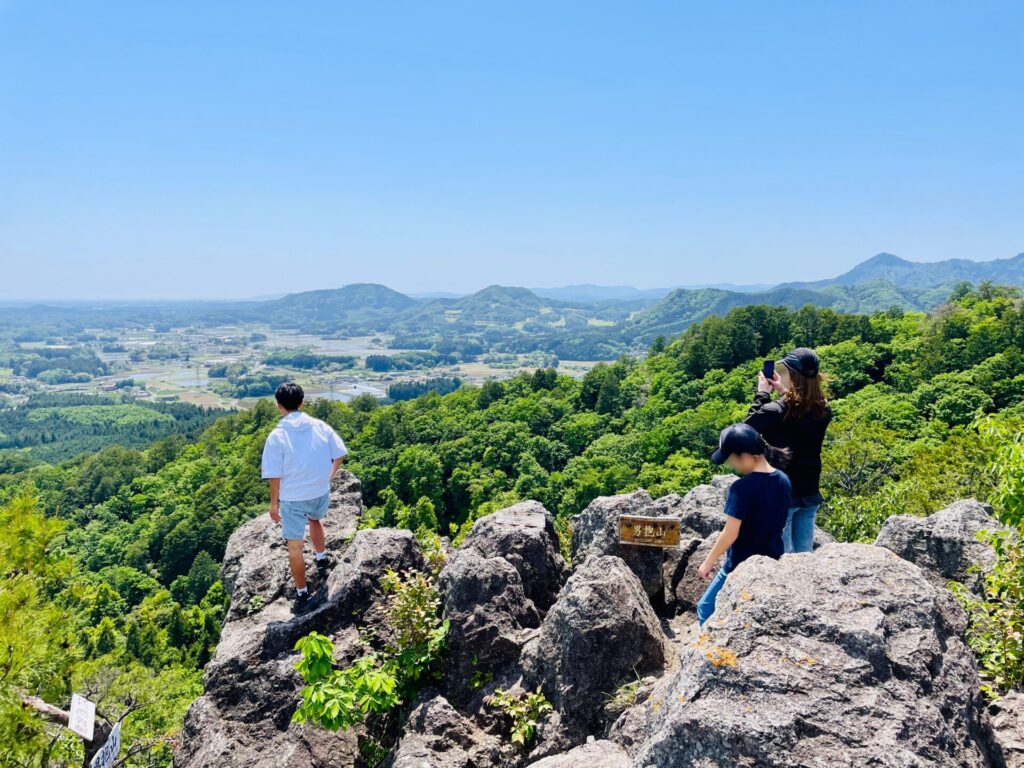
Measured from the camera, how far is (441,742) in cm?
531

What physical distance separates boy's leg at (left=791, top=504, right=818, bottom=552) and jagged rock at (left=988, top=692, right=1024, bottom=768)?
6.53ft

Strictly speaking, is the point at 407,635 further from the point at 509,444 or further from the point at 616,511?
the point at 509,444

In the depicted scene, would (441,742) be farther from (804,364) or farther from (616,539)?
(804,364)

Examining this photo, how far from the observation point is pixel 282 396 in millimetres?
6988

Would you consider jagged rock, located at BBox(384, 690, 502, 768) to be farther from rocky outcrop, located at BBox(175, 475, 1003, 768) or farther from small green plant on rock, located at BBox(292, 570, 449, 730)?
small green plant on rock, located at BBox(292, 570, 449, 730)

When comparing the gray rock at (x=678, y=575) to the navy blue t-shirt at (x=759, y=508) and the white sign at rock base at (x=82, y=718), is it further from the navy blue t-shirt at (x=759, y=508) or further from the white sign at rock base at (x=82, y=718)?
the white sign at rock base at (x=82, y=718)

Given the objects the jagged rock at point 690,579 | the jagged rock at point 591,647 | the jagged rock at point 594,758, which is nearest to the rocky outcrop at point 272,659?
the jagged rock at point 591,647

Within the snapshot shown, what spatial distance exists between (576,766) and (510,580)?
277cm

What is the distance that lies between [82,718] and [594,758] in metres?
5.34

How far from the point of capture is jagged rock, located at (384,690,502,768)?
5137 millimetres

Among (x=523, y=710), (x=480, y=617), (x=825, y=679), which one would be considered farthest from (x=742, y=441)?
(x=480, y=617)

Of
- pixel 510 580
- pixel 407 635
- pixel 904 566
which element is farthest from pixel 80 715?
pixel 904 566

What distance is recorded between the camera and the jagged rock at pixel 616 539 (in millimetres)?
7445

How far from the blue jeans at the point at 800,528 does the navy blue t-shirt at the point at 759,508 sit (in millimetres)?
1192
